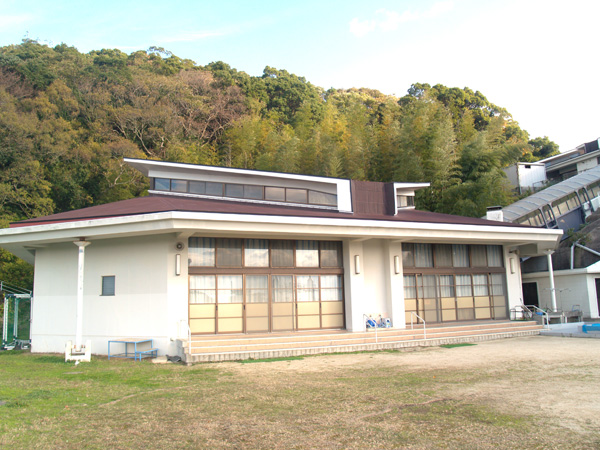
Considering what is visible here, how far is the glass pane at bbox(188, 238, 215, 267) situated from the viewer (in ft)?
40.6

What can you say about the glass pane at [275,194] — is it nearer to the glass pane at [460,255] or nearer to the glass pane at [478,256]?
the glass pane at [460,255]

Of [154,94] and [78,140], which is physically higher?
[154,94]

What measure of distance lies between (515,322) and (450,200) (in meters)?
9.82

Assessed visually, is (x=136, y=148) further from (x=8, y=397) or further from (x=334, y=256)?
(x=8, y=397)

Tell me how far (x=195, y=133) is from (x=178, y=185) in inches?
906

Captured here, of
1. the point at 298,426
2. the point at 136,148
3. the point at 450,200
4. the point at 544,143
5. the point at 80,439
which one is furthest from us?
the point at 544,143

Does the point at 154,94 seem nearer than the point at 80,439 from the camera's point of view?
No

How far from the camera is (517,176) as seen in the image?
39.3 meters

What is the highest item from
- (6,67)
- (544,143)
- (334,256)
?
(6,67)

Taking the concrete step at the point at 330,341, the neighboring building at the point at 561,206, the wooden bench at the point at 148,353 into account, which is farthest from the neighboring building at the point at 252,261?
→ the neighboring building at the point at 561,206

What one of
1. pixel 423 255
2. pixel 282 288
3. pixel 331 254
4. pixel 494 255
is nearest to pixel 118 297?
pixel 282 288

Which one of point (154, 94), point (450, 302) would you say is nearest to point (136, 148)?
point (154, 94)

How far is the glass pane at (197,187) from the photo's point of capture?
51.0ft

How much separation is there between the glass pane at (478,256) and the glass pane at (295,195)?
236 inches
